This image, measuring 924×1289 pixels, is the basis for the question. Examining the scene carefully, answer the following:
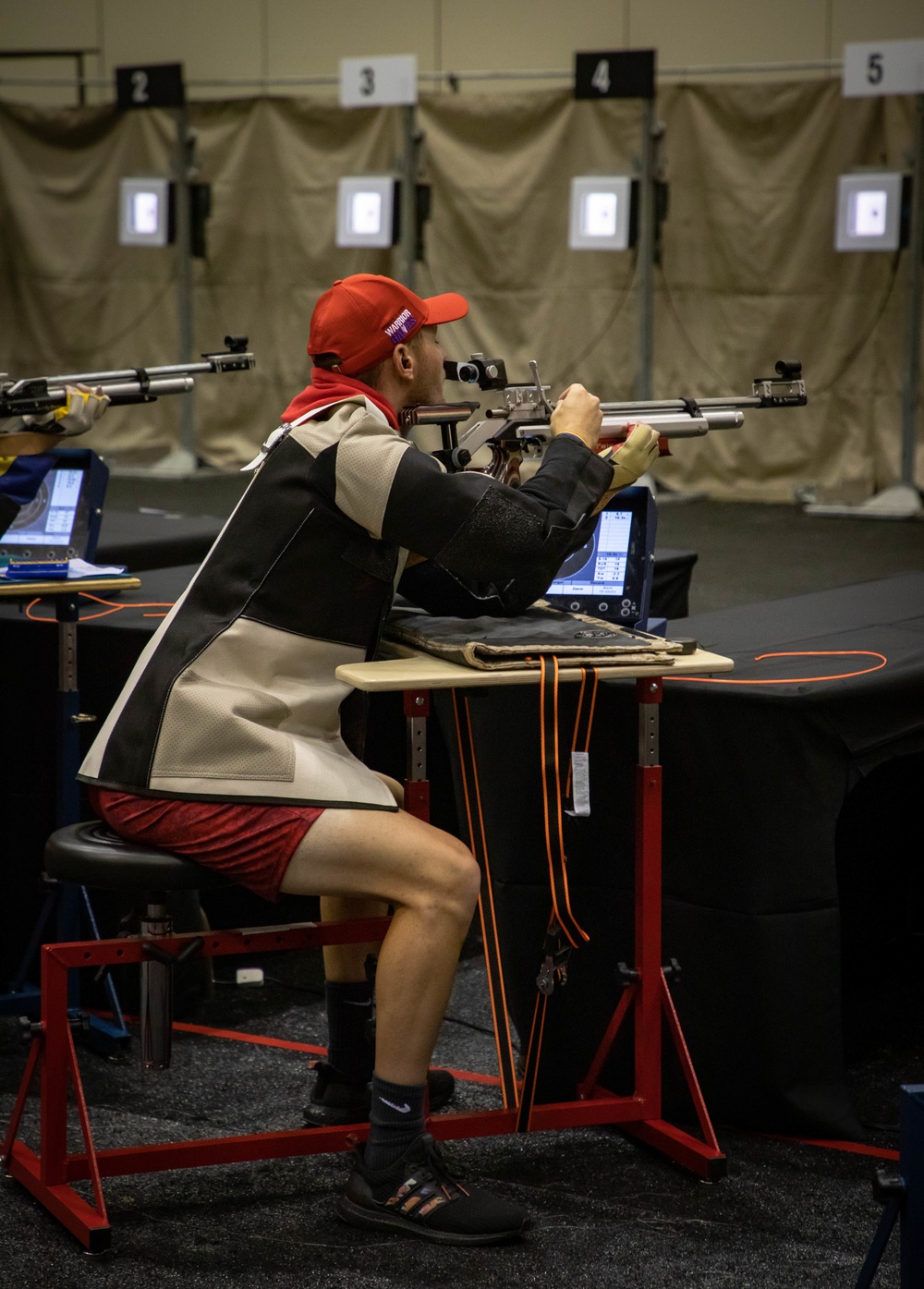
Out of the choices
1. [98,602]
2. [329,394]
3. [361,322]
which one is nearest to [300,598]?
[329,394]

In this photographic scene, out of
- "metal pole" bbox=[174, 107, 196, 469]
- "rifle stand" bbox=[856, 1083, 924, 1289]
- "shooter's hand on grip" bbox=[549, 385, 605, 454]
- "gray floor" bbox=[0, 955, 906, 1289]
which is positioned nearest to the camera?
"rifle stand" bbox=[856, 1083, 924, 1289]

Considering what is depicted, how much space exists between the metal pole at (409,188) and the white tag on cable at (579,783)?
23.0ft

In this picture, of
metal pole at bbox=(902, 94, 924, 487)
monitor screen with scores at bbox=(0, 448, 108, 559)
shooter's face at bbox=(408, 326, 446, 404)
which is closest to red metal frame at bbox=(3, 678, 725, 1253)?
shooter's face at bbox=(408, 326, 446, 404)

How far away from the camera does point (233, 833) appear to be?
2281 mm

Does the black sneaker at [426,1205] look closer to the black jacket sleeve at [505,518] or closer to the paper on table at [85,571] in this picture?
the black jacket sleeve at [505,518]

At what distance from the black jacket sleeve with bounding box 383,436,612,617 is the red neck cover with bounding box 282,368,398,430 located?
0.56 ft

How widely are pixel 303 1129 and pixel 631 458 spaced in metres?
1.13

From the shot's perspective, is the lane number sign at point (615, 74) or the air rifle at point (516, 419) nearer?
the air rifle at point (516, 419)

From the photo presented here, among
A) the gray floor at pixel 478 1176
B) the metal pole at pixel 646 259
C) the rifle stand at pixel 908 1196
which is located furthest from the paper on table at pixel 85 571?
the metal pole at pixel 646 259

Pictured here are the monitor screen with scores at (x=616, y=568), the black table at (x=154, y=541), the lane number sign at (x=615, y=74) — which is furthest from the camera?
the lane number sign at (x=615, y=74)

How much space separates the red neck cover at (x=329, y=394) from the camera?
2.39 metres

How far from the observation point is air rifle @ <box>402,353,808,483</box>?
2.54 metres

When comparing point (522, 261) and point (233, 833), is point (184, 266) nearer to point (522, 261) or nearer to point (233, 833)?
point (522, 261)

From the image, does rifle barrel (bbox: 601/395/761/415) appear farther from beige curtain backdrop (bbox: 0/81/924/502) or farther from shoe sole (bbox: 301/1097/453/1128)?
beige curtain backdrop (bbox: 0/81/924/502)
